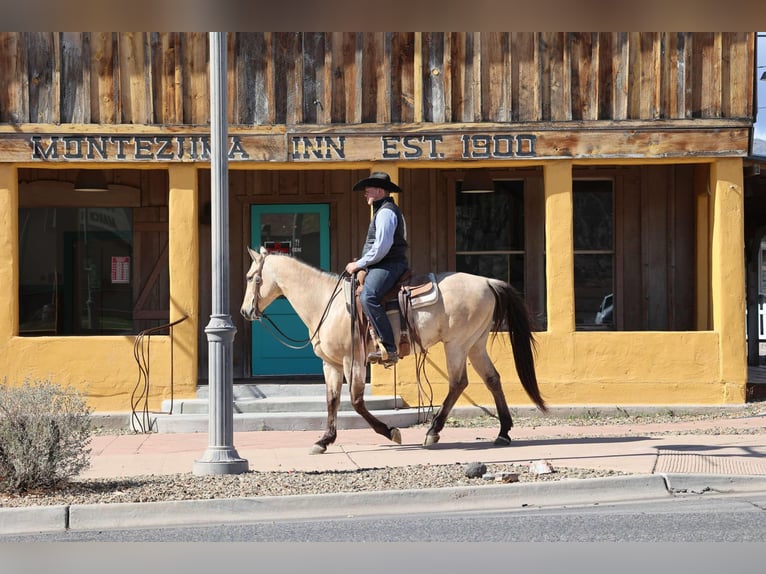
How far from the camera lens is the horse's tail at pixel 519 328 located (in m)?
11.1

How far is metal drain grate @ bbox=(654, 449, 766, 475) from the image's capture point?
8.91m

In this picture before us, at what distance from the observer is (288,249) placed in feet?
53.3

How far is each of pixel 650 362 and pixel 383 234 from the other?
5470mm

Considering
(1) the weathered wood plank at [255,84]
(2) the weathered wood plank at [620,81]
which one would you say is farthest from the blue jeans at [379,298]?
(2) the weathered wood plank at [620,81]

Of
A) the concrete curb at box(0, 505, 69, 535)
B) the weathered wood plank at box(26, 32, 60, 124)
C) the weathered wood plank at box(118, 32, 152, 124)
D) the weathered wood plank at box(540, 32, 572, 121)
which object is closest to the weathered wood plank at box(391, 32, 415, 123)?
the weathered wood plank at box(540, 32, 572, 121)

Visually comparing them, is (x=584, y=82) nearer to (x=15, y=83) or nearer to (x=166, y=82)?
(x=166, y=82)

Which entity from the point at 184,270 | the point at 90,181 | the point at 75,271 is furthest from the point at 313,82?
the point at 75,271

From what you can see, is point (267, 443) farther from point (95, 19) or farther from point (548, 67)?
point (95, 19)

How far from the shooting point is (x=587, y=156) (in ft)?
46.4

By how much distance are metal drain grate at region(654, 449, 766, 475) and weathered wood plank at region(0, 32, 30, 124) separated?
939cm

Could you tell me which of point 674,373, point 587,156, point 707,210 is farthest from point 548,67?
point 674,373

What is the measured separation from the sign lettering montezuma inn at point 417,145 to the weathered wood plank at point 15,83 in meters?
0.67

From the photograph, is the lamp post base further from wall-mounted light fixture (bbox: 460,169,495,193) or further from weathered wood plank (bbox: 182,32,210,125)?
wall-mounted light fixture (bbox: 460,169,495,193)

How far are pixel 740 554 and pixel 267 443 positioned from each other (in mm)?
10282
